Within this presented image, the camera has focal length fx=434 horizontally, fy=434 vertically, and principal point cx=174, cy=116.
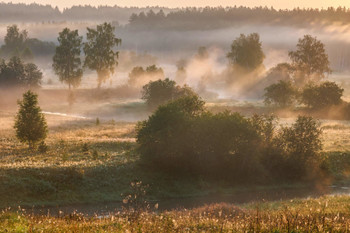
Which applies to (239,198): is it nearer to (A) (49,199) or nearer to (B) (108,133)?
(A) (49,199)

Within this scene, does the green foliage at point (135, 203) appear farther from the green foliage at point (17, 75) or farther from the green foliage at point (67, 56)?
the green foliage at point (17, 75)

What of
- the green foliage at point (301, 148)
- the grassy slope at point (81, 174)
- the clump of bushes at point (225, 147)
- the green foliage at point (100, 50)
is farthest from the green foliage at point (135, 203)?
the green foliage at point (100, 50)

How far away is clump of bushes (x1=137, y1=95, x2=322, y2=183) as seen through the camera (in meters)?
50.2

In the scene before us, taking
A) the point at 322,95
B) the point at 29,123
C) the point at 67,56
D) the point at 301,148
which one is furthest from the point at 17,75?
the point at 301,148

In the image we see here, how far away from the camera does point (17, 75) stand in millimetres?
120625

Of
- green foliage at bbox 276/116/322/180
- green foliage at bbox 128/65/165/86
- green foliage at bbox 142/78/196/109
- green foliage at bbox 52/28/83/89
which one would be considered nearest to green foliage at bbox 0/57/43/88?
green foliage at bbox 52/28/83/89

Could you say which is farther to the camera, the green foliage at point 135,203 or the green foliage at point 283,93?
the green foliage at point 283,93

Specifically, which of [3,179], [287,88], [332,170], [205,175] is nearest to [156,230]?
[3,179]

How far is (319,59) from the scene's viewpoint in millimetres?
132750

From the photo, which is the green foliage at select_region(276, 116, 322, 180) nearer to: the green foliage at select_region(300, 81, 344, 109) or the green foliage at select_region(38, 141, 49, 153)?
the green foliage at select_region(38, 141, 49, 153)

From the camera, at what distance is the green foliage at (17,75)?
119875 millimetres

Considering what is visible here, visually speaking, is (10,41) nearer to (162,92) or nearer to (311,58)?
(162,92)

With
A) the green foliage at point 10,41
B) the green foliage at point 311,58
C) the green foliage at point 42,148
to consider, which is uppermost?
the green foliage at point 10,41

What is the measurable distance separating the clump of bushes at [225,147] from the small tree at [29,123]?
42.6 feet
